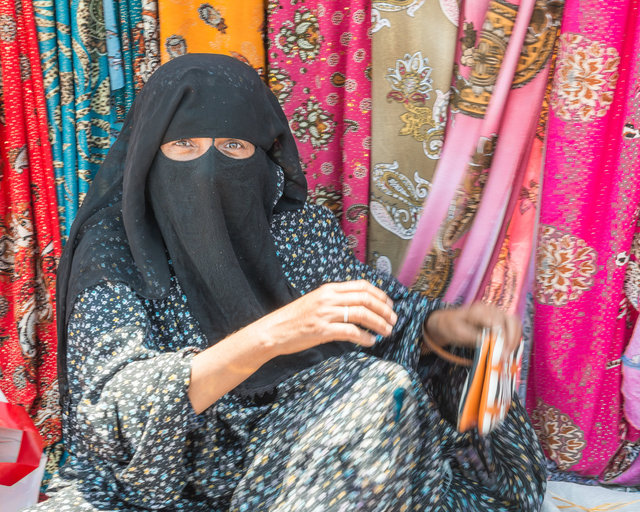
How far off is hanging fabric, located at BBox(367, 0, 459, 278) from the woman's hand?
68 cm

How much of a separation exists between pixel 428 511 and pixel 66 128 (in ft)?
4.21

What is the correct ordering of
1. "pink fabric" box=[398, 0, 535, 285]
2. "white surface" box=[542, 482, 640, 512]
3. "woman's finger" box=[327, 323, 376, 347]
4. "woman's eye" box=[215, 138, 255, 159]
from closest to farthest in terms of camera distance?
1. "woman's finger" box=[327, 323, 376, 347]
2. "woman's eye" box=[215, 138, 255, 159]
3. "pink fabric" box=[398, 0, 535, 285]
4. "white surface" box=[542, 482, 640, 512]

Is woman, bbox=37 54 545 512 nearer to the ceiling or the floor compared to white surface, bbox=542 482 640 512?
nearer to the ceiling

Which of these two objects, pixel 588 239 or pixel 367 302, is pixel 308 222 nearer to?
pixel 367 302

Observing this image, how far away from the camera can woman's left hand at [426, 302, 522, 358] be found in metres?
1.11

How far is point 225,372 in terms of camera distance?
3.23 feet

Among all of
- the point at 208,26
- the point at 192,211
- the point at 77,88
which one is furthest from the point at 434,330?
the point at 77,88

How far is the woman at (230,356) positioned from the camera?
99 cm

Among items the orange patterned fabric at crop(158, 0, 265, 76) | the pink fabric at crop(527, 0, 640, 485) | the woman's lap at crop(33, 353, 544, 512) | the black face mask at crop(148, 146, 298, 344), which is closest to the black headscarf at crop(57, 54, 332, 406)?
the black face mask at crop(148, 146, 298, 344)

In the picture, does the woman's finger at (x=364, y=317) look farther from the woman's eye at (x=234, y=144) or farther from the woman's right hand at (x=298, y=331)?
the woman's eye at (x=234, y=144)

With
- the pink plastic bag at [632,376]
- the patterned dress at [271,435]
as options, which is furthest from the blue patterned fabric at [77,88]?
the pink plastic bag at [632,376]

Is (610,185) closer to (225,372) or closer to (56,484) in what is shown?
(225,372)

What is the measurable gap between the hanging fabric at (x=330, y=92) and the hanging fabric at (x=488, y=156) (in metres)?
0.22

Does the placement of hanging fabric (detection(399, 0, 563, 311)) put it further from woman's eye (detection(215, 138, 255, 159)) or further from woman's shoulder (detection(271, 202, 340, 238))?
woman's eye (detection(215, 138, 255, 159))
